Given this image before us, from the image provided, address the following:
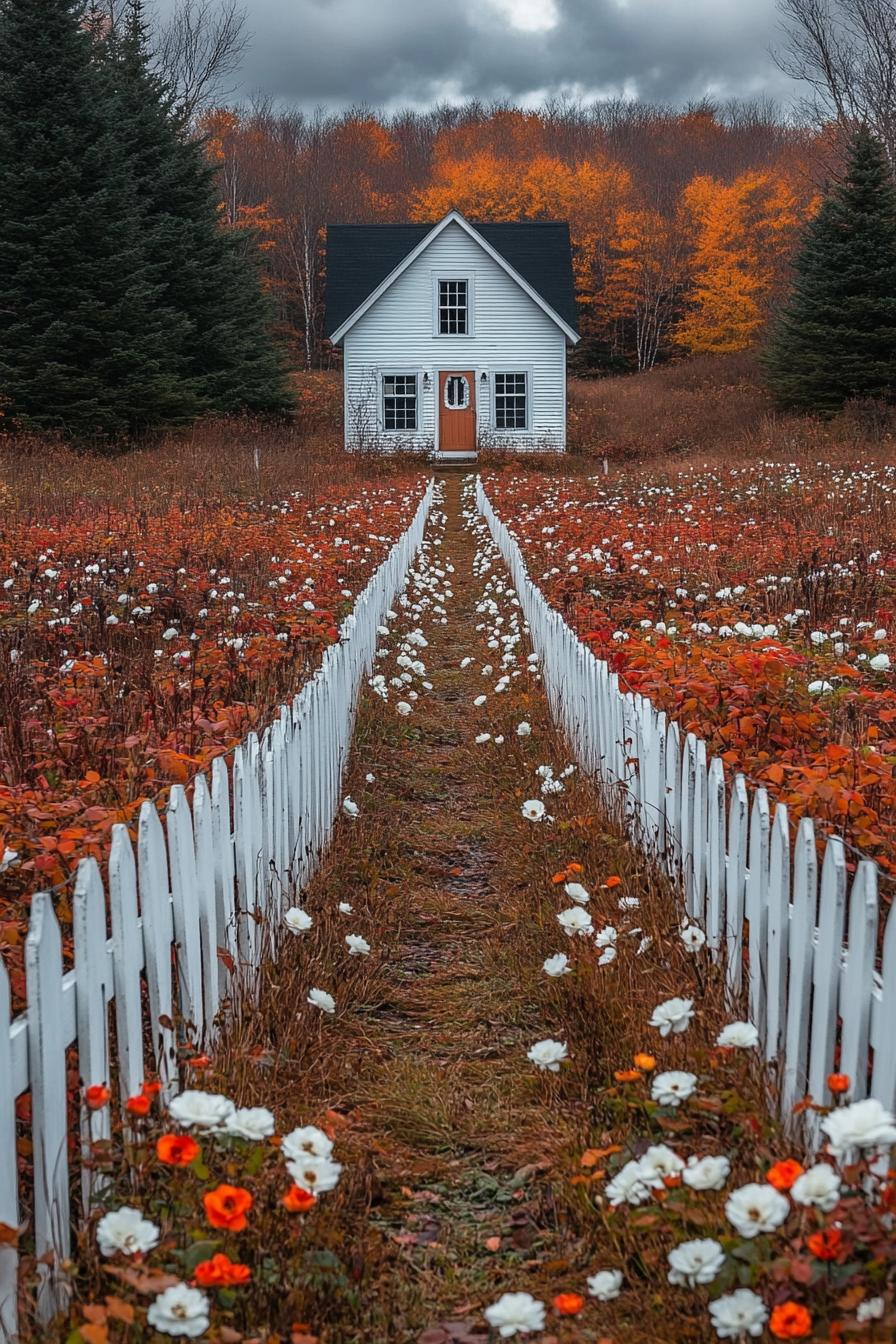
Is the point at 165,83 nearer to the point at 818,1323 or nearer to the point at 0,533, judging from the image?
the point at 0,533

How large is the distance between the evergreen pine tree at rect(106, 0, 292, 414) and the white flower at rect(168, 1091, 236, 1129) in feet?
89.1

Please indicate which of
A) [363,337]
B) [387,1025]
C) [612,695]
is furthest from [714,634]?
[363,337]

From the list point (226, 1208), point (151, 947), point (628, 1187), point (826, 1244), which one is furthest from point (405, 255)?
point (826, 1244)

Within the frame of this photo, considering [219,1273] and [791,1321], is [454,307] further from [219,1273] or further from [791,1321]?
[791,1321]

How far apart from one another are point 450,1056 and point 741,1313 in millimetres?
1837

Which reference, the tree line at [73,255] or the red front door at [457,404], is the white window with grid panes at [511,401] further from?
the tree line at [73,255]

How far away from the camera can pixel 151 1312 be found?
1.86 m

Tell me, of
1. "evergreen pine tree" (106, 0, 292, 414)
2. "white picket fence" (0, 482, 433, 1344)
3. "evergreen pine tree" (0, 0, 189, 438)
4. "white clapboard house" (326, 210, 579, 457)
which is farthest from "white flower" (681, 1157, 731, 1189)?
"white clapboard house" (326, 210, 579, 457)

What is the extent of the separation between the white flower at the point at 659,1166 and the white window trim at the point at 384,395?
29.3m

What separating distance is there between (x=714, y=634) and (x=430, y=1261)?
5.63 m

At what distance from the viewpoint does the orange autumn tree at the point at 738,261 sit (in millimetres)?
47719

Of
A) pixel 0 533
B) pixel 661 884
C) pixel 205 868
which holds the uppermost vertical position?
pixel 0 533

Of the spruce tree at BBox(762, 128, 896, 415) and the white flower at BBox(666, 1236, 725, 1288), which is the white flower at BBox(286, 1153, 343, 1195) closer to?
the white flower at BBox(666, 1236, 725, 1288)

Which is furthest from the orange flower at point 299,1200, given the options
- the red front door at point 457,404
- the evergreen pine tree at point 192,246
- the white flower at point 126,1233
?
the red front door at point 457,404
